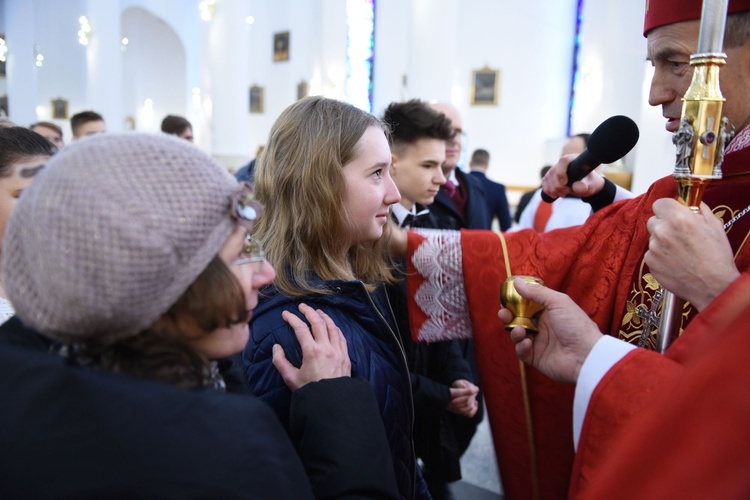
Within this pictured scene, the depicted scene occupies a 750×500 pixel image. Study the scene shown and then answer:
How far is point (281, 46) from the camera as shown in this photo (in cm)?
1761

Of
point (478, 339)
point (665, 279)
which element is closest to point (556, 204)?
point (478, 339)

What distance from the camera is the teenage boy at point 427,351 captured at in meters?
2.19

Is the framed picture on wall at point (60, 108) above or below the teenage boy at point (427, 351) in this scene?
above

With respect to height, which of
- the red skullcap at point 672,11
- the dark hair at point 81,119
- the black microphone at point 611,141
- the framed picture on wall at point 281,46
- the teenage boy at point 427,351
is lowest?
the teenage boy at point 427,351

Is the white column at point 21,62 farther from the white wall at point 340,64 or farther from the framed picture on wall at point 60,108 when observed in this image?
the framed picture on wall at point 60,108

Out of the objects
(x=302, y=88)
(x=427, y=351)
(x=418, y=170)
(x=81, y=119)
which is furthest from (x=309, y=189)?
(x=302, y=88)

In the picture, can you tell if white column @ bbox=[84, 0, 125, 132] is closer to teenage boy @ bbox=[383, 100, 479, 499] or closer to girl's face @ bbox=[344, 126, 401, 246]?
teenage boy @ bbox=[383, 100, 479, 499]

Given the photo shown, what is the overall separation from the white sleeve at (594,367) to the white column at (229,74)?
12.7m

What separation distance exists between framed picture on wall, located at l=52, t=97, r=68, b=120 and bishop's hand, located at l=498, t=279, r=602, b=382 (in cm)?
915

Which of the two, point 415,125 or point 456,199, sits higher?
point 415,125

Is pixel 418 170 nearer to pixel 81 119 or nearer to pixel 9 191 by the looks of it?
pixel 9 191

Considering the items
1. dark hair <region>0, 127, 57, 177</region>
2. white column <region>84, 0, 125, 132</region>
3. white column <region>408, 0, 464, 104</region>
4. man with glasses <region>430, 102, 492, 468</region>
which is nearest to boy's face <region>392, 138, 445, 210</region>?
man with glasses <region>430, 102, 492, 468</region>

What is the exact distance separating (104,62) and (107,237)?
11773mm

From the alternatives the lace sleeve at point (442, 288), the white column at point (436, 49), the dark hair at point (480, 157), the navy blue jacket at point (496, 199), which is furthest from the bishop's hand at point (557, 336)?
the white column at point (436, 49)
